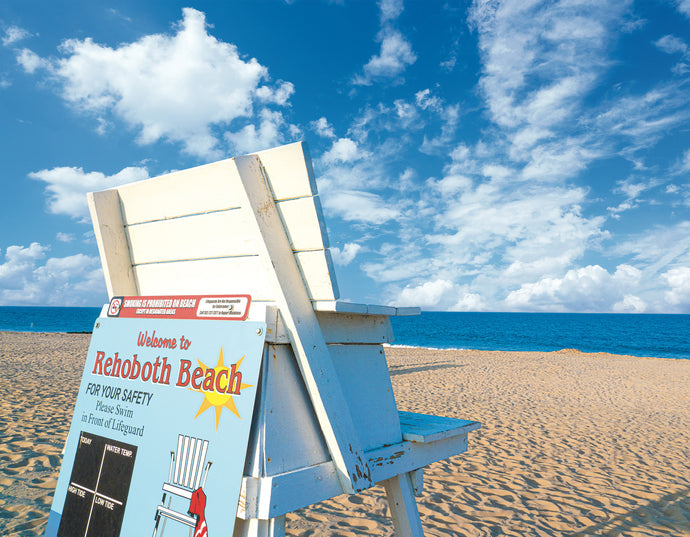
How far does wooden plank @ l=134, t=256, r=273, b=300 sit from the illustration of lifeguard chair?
A: 46 centimetres

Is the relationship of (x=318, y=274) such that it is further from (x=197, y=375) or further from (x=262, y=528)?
(x=262, y=528)

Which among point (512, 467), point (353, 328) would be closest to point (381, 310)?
point (353, 328)

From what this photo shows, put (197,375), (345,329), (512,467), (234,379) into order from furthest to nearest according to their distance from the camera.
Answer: (512,467)
(345,329)
(197,375)
(234,379)

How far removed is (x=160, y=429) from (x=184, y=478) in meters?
0.19

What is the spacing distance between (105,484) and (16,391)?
7701 mm

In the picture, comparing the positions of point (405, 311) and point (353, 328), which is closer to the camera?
point (353, 328)

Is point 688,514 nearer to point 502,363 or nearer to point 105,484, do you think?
point 105,484

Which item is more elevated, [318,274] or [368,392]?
[318,274]

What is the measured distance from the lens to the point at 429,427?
1.72 m

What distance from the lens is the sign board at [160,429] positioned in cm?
117

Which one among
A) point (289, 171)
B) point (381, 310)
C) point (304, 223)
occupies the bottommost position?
point (381, 310)

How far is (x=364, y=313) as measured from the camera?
1419 millimetres

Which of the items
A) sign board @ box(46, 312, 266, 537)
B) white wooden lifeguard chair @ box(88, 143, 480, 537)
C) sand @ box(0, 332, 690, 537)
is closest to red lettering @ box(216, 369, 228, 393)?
sign board @ box(46, 312, 266, 537)

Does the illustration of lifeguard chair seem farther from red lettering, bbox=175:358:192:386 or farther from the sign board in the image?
red lettering, bbox=175:358:192:386
